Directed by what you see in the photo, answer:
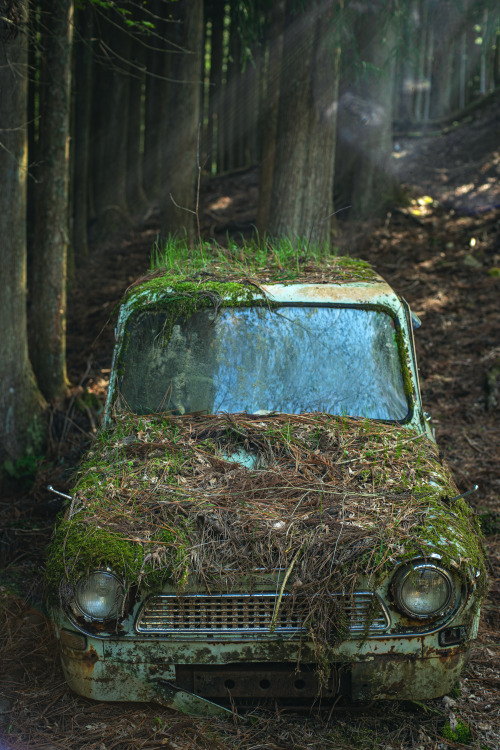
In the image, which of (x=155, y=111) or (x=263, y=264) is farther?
(x=155, y=111)

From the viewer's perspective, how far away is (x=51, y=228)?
8.35 meters

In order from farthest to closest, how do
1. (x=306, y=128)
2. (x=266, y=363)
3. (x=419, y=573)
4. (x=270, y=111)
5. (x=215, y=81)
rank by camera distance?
(x=215, y=81), (x=270, y=111), (x=306, y=128), (x=266, y=363), (x=419, y=573)

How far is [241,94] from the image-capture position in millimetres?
23578

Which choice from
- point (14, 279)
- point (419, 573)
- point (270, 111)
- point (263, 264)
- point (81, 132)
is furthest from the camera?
point (81, 132)

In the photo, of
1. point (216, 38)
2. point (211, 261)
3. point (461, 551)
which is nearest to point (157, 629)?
point (461, 551)

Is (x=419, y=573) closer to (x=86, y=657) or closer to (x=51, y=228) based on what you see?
(x=86, y=657)

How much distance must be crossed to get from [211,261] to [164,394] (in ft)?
5.00

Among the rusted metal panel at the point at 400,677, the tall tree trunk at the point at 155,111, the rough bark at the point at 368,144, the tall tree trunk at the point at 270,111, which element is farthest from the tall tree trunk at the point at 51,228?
the tall tree trunk at the point at 155,111

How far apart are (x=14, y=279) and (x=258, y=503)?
4544 millimetres

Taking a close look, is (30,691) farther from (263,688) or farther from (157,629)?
(263,688)

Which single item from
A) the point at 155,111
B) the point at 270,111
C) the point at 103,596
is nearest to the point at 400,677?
the point at 103,596

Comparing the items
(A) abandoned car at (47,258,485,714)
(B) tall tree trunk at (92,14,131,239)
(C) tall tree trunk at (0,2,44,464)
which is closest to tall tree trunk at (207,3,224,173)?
(B) tall tree trunk at (92,14,131,239)

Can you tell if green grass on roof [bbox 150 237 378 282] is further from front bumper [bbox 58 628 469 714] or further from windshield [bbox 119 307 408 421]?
front bumper [bbox 58 628 469 714]

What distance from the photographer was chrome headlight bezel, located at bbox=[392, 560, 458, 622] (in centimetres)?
299
